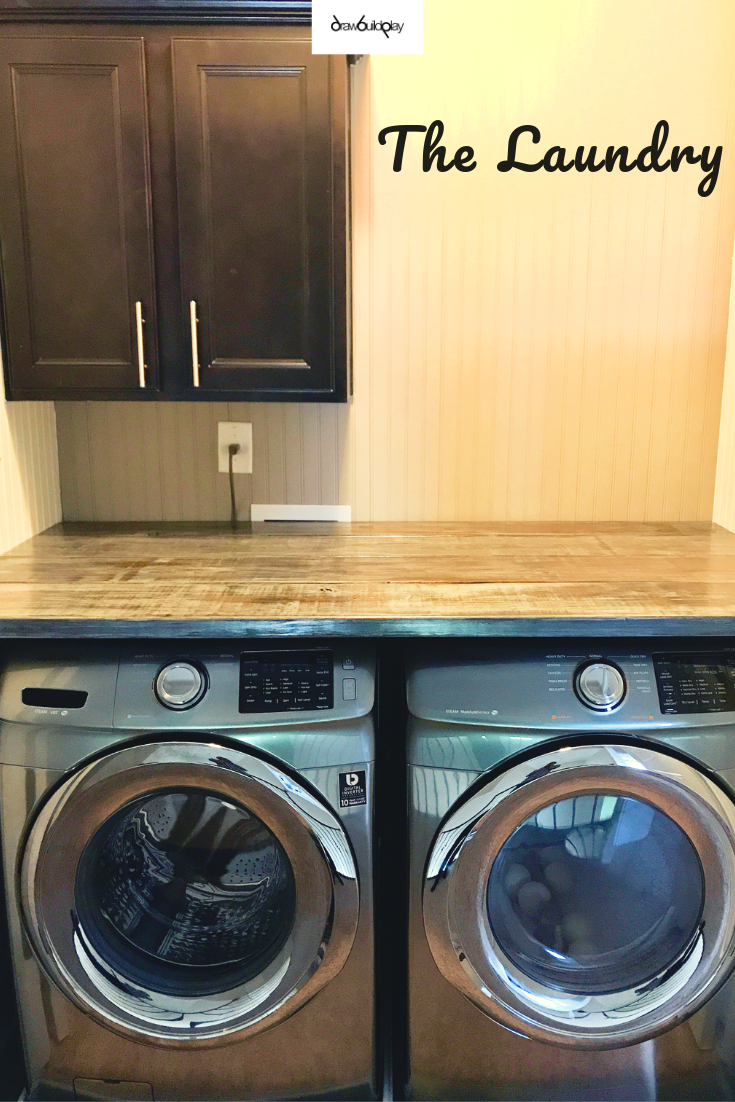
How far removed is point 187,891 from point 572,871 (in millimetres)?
784

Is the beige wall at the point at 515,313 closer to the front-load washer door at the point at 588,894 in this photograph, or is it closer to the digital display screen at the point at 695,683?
the digital display screen at the point at 695,683

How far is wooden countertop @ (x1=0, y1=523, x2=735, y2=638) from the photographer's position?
1.50 m

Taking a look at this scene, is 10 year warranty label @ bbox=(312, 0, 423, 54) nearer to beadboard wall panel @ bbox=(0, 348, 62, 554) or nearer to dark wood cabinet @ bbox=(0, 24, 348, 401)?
dark wood cabinet @ bbox=(0, 24, 348, 401)

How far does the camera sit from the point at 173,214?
6.11 ft

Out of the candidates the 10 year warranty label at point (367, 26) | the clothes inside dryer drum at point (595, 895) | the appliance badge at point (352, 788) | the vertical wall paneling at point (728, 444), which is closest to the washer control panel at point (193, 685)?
the appliance badge at point (352, 788)

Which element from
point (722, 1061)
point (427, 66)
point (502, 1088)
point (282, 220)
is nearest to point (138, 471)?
point (282, 220)

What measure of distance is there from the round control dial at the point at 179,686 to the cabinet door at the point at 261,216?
72 centimetres

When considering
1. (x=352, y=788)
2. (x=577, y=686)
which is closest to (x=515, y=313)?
(x=577, y=686)

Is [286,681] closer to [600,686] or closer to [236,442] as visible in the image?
[600,686]

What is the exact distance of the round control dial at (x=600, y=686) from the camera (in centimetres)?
153

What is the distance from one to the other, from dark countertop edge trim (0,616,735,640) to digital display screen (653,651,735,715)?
9 centimetres

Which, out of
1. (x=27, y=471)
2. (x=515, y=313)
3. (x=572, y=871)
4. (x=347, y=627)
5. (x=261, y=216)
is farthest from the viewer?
(x=515, y=313)

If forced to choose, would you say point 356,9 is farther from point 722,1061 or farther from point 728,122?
point 722,1061

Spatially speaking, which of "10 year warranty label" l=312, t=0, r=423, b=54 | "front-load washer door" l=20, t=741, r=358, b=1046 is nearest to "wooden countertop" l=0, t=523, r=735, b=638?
"front-load washer door" l=20, t=741, r=358, b=1046
